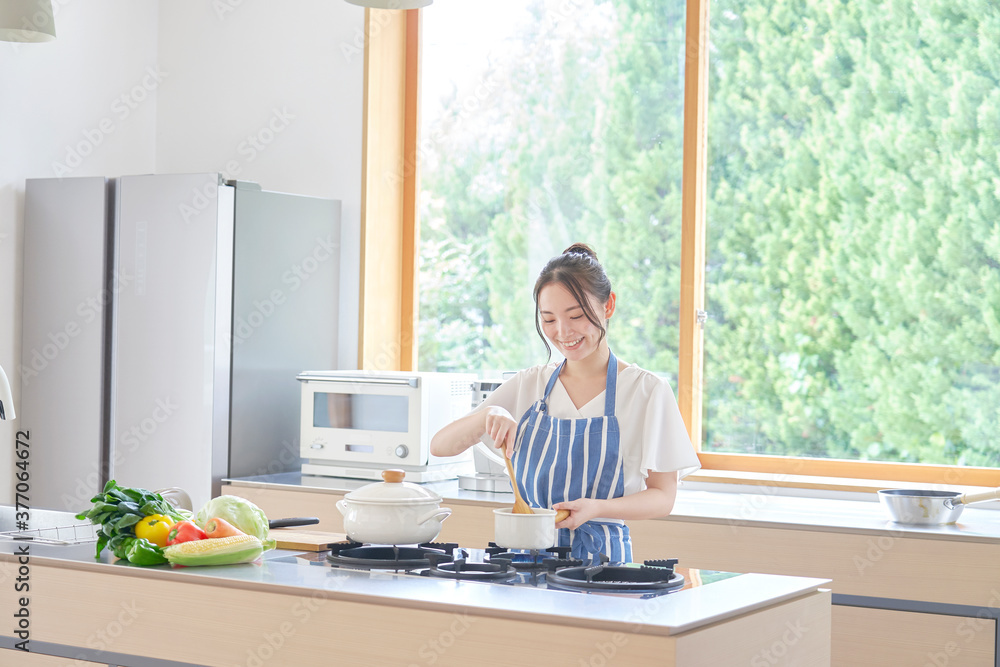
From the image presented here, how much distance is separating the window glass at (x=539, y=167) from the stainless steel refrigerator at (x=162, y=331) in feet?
1.77

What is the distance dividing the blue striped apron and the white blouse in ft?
0.06

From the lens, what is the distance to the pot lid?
180 cm

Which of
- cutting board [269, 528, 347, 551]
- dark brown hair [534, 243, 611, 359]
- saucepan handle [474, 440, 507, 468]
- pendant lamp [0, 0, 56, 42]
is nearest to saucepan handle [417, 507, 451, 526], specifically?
cutting board [269, 528, 347, 551]

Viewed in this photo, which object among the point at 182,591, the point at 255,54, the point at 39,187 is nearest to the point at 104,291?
the point at 39,187

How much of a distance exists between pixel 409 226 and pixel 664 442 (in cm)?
218

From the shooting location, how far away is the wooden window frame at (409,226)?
3537 mm

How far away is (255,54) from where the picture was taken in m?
4.14

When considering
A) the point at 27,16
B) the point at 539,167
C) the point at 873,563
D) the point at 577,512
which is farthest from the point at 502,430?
the point at 539,167

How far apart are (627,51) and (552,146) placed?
412 mm

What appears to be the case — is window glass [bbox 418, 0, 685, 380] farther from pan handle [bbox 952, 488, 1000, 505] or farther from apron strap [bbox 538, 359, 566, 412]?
apron strap [bbox 538, 359, 566, 412]

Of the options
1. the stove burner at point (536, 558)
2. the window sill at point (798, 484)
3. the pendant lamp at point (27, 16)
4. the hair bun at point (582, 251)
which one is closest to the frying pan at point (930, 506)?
the window sill at point (798, 484)

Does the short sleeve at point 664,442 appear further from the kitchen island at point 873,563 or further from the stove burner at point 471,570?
the kitchen island at point 873,563

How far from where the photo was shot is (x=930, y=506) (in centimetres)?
269

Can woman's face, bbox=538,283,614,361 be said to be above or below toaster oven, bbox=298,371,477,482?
above
